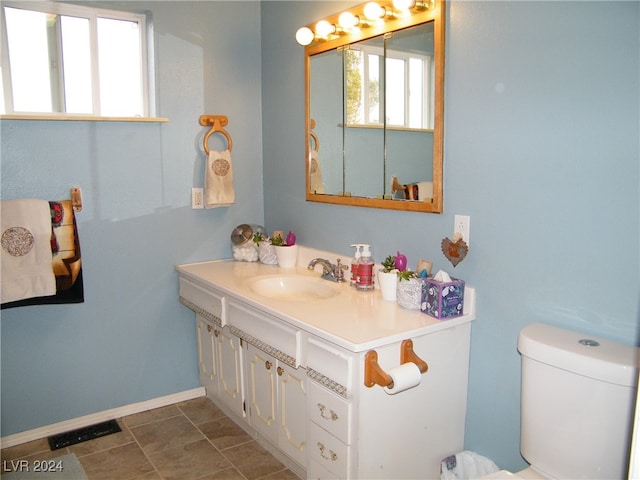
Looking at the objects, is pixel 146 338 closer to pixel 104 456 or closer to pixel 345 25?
pixel 104 456

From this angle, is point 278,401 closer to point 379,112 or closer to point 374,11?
point 379,112

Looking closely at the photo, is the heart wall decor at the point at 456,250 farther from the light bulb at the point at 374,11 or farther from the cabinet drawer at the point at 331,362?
the light bulb at the point at 374,11

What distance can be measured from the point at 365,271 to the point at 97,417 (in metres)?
1.62

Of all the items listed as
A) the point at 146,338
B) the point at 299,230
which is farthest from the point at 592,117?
the point at 146,338

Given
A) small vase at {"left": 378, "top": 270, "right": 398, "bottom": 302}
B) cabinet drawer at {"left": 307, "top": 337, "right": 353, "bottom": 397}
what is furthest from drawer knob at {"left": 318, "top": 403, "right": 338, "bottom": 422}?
small vase at {"left": 378, "top": 270, "right": 398, "bottom": 302}

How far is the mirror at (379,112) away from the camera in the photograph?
1.91m

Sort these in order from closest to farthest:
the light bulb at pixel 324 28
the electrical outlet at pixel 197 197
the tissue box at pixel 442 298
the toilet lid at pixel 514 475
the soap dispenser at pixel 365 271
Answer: the toilet lid at pixel 514 475
the tissue box at pixel 442 298
the soap dispenser at pixel 365 271
the light bulb at pixel 324 28
the electrical outlet at pixel 197 197

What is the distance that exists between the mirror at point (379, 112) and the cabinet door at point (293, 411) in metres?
0.79

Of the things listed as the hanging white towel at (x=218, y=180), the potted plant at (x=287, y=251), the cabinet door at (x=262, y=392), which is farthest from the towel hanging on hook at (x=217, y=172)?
the cabinet door at (x=262, y=392)

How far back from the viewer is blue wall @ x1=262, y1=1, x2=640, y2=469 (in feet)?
4.65

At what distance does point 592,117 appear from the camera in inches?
57.4

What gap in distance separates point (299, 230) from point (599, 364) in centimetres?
167

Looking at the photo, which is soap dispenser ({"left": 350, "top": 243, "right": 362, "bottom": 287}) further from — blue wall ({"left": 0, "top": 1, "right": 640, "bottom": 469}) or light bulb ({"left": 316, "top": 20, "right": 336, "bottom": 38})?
light bulb ({"left": 316, "top": 20, "right": 336, "bottom": 38})

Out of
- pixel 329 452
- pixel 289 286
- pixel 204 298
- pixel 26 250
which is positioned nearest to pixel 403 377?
pixel 329 452
